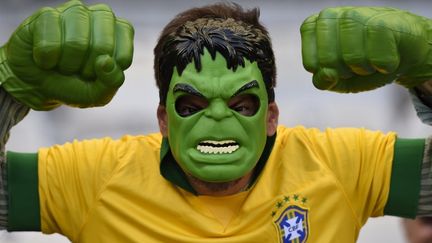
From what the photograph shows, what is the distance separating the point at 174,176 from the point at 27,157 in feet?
1.22

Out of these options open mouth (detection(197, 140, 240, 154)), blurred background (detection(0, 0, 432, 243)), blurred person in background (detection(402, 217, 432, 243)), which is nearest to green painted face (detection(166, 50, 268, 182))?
open mouth (detection(197, 140, 240, 154))

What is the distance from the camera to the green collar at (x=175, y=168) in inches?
140

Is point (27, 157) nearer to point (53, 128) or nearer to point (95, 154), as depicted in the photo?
point (95, 154)

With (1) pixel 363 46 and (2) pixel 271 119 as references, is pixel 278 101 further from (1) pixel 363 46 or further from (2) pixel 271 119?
(1) pixel 363 46

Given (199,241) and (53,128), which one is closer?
(199,241)

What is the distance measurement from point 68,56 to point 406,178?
91 cm

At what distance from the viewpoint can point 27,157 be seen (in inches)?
141

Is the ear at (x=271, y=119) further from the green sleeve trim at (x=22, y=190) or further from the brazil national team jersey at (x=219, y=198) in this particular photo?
the green sleeve trim at (x=22, y=190)

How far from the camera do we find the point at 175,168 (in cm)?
356

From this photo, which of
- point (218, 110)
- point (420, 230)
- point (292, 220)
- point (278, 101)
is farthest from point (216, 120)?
point (278, 101)

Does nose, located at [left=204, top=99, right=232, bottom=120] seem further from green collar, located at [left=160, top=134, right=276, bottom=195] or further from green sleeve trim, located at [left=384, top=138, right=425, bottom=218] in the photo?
green sleeve trim, located at [left=384, top=138, right=425, bottom=218]

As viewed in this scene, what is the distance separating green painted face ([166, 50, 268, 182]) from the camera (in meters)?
3.43

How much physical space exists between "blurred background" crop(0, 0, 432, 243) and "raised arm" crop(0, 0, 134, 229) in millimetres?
1728

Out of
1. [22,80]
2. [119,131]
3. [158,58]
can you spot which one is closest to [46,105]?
[22,80]
